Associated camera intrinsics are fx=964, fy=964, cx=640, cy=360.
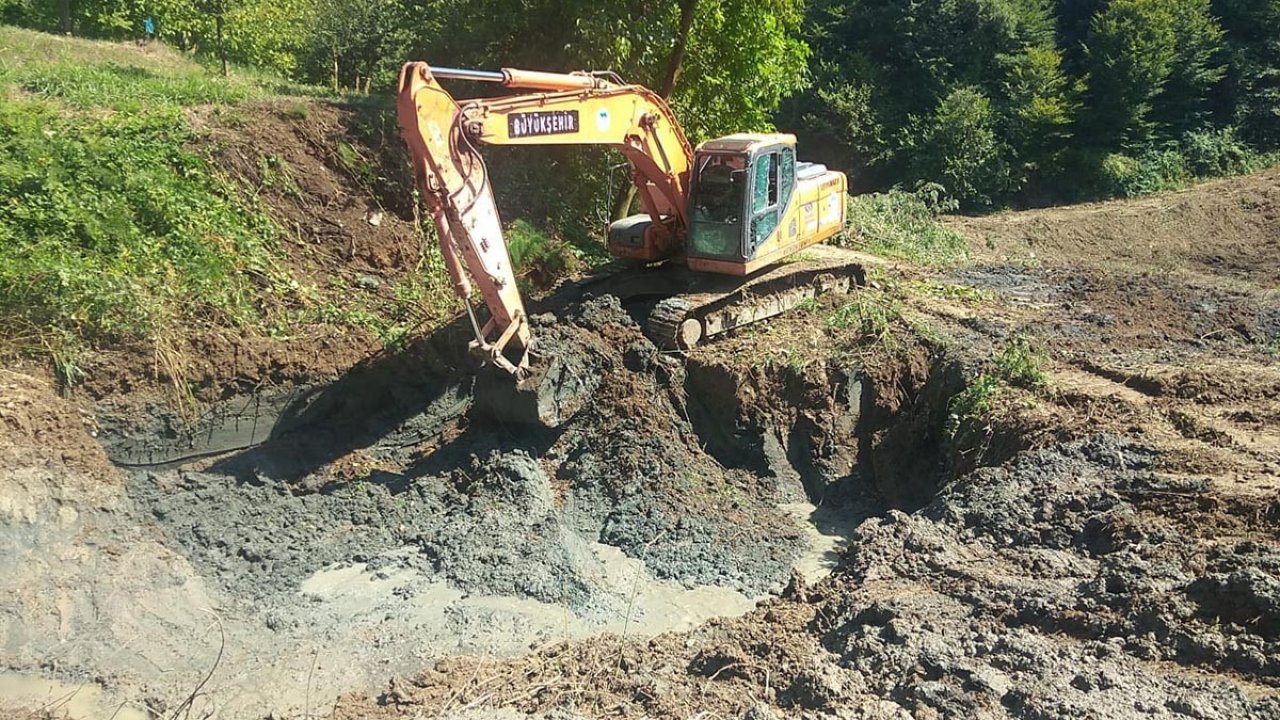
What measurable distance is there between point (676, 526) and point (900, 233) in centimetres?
1012

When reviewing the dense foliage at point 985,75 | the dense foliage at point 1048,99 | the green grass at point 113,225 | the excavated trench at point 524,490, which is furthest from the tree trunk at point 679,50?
the dense foliage at point 1048,99

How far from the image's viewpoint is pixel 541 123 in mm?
8172

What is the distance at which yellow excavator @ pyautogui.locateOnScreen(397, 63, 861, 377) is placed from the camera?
750 cm

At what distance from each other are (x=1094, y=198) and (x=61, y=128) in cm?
2019

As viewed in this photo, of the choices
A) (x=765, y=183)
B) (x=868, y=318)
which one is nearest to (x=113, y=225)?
(x=765, y=183)

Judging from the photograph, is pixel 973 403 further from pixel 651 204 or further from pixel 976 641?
pixel 651 204

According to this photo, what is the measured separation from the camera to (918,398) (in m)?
9.84

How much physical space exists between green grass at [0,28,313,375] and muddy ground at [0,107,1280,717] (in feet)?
2.00

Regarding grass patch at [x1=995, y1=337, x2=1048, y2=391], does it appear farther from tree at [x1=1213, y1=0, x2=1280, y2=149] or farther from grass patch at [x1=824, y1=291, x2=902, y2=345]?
tree at [x1=1213, y1=0, x2=1280, y2=149]

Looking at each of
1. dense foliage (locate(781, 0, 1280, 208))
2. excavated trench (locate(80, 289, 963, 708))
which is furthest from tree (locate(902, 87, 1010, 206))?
excavated trench (locate(80, 289, 963, 708))

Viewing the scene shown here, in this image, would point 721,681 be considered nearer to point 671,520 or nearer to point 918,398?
point 671,520

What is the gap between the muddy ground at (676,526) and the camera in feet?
18.1

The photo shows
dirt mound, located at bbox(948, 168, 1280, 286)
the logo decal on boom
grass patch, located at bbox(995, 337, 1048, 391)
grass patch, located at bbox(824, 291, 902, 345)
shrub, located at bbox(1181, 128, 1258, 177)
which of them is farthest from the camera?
shrub, located at bbox(1181, 128, 1258, 177)

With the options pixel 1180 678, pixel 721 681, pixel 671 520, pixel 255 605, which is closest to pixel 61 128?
pixel 255 605
